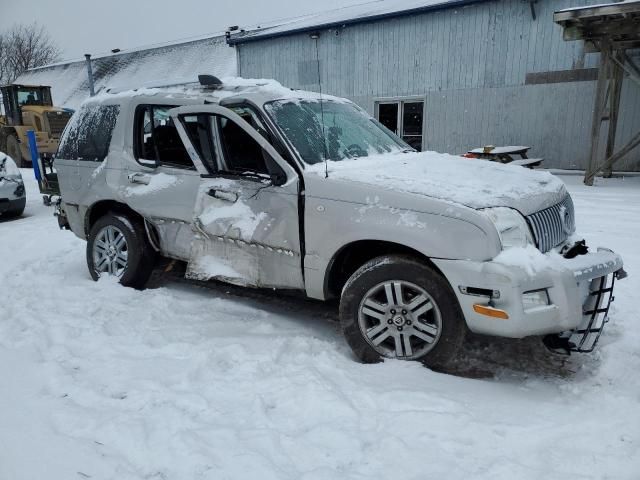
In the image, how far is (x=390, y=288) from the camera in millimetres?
3143

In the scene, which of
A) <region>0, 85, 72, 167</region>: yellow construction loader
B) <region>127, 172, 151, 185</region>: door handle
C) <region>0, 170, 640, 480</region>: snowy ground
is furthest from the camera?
<region>0, 85, 72, 167</region>: yellow construction loader

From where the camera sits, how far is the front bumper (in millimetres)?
2744

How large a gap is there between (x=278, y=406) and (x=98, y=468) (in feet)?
3.15

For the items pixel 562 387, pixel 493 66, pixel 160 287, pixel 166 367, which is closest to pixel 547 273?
pixel 562 387

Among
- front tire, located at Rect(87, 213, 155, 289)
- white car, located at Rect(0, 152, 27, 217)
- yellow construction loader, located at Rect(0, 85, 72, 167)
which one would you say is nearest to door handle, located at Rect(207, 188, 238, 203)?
front tire, located at Rect(87, 213, 155, 289)

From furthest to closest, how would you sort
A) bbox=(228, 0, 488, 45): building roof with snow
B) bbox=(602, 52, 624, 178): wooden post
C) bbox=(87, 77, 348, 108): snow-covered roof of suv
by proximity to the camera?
bbox=(228, 0, 488, 45): building roof with snow → bbox=(602, 52, 624, 178): wooden post → bbox=(87, 77, 348, 108): snow-covered roof of suv

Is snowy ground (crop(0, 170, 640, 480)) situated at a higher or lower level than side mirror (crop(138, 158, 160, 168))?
lower

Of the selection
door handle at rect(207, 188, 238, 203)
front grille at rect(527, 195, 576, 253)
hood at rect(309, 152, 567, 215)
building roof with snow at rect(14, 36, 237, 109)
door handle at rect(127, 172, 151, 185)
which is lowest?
front grille at rect(527, 195, 576, 253)

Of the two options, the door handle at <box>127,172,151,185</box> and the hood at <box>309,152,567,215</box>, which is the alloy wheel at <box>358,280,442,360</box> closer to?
the hood at <box>309,152,567,215</box>

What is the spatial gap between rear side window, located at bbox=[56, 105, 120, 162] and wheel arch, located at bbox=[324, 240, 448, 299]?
8.84 feet

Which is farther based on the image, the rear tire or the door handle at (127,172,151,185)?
the rear tire

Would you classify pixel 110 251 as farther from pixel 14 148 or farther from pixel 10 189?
pixel 14 148

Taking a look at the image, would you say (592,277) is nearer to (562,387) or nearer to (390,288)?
(562,387)

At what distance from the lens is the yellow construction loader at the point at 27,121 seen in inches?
625
